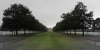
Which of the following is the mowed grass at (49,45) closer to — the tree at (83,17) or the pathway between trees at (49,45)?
the pathway between trees at (49,45)

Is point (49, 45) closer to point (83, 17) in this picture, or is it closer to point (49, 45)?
point (49, 45)

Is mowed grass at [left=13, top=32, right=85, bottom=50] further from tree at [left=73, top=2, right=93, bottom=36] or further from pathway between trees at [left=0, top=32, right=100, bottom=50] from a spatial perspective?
tree at [left=73, top=2, right=93, bottom=36]

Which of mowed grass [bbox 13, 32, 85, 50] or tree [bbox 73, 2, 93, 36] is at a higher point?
tree [bbox 73, 2, 93, 36]

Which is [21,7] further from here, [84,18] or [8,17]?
[84,18]

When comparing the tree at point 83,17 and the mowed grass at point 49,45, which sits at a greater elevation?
the tree at point 83,17

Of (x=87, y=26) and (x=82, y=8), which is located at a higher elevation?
(x=82, y=8)

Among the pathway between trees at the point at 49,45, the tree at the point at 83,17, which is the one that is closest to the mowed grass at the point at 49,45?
the pathway between trees at the point at 49,45

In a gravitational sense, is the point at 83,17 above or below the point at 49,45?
above

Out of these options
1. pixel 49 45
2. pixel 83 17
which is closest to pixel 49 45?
pixel 49 45

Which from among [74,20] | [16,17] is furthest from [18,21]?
[74,20]

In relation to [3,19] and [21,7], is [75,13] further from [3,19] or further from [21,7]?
[3,19]

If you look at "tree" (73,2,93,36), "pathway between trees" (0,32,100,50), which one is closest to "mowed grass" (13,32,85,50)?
"pathway between trees" (0,32,100,50)

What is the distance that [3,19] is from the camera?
2739 inches

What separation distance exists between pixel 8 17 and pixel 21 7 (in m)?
5.52
